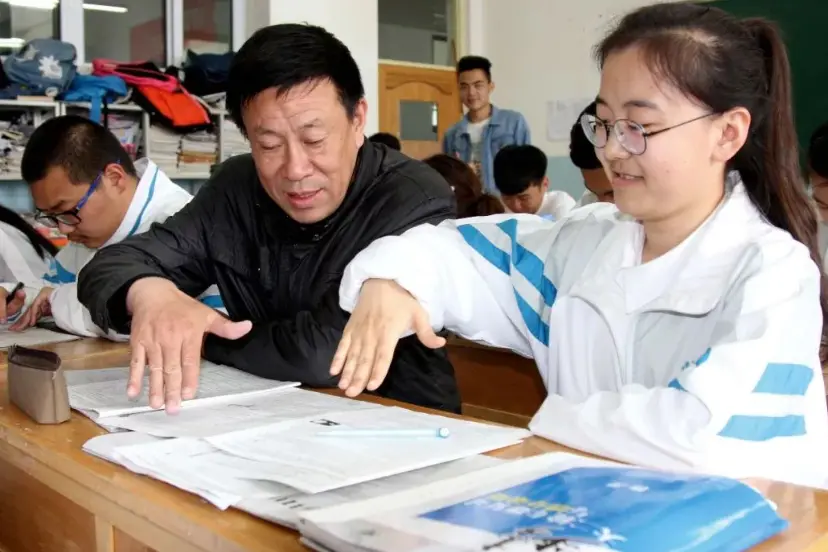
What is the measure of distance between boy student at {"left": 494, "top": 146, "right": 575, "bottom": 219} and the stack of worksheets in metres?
2.72

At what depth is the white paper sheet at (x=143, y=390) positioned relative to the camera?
3.61 ft

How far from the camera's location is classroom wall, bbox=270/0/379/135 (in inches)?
211

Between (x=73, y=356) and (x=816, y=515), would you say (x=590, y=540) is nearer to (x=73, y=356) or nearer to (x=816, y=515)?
(x=816, y=515)

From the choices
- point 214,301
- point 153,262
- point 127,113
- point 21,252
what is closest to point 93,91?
point 127,113

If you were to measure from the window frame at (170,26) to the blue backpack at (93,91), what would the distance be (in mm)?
521

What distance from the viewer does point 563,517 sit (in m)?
0.59

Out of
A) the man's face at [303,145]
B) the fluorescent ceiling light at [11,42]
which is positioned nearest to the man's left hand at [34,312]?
the man's face at [303,145]

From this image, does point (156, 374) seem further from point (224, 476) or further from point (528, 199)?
point (528, 199)

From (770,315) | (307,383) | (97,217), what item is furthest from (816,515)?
(97,217)

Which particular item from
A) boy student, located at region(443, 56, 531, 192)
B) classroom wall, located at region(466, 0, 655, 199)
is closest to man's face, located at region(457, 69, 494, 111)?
boy student, located at region(443, 56, 531, 192)

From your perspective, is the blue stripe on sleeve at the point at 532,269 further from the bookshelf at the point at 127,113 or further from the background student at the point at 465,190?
the bookshelf at the point at 127,113

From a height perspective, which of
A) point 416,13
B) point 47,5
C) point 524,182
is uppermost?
point 416,13

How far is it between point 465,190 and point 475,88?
7.78 feet

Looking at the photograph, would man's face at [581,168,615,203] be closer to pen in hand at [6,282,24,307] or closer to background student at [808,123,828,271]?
background student at [808,123,828,271]
